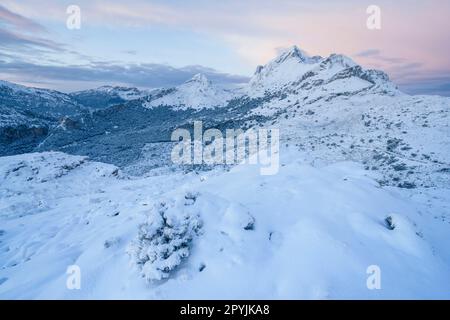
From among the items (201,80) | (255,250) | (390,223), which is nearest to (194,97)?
(201,80)

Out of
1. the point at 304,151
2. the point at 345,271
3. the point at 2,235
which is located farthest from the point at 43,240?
the point at 304,151

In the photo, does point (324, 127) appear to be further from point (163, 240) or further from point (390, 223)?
point (163, 240)

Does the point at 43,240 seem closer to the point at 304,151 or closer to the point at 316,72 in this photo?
the point at 304,151

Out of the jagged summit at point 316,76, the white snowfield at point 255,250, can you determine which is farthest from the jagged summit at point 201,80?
the white snowfield at point 255,250

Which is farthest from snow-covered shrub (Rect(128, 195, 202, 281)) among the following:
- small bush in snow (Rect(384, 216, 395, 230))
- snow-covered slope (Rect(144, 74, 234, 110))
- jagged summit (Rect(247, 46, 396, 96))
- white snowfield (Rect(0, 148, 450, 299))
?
snow-covered slope (Rect(144, 74, 234, 110))
